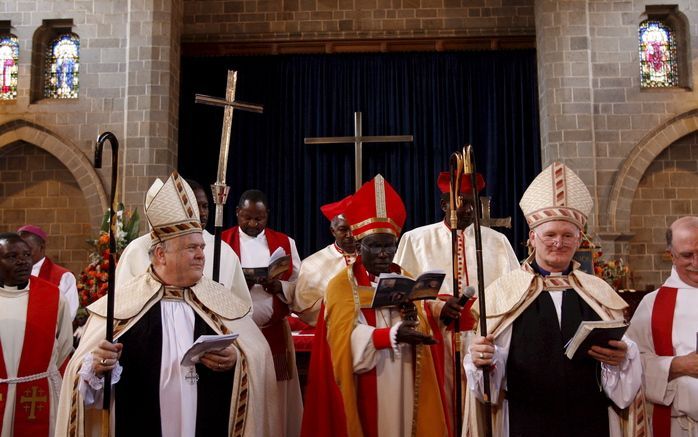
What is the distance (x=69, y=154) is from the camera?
10.6 metres

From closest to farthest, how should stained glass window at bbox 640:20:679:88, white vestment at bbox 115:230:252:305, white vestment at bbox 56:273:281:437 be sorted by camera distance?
white vestment at bbox 56:273:281:437
white vestment at bbox 115:230:252:305
stained glass window at bbox 640:20:679:88

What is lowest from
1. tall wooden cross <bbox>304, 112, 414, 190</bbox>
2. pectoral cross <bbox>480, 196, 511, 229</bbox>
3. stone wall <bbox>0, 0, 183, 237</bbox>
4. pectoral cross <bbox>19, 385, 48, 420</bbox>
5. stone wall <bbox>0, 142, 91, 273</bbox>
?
pectoral cross <bbox>19, 385, 48, 420</bbox>

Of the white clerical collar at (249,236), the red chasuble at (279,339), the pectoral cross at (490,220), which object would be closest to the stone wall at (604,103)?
the pectoral cross at (490,220)

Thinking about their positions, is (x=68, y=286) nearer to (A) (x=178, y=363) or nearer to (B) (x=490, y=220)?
(A) (x=178, y=363)

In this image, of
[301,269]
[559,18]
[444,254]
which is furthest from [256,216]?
[559,18]

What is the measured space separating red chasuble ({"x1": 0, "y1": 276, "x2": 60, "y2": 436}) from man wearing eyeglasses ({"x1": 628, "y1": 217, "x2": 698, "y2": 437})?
130 inches

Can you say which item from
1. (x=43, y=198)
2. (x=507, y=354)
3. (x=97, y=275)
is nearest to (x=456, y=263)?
(x=507, y=354)

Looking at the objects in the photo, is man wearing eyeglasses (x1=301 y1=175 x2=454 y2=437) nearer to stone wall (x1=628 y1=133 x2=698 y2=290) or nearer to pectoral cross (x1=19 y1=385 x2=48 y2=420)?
pectoral cross (x1=19 y1=385 x2=48 y2=420)

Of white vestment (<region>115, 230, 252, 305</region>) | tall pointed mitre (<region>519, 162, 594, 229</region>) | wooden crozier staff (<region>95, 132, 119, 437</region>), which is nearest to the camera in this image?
wooden crozier staff (<region>95, 132, 119, 437</region>)

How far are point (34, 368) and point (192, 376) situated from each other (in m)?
1.59

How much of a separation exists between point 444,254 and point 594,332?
8.29 ft

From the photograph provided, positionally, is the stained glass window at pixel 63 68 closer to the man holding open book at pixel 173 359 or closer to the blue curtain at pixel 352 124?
the blue curtain at pixel 352 124

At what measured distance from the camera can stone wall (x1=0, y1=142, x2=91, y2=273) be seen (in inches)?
434

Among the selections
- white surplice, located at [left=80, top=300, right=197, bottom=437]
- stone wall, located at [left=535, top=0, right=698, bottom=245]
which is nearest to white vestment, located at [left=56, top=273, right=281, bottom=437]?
white surplice, located at [left=80, top=300, right=197, bottom=437]
